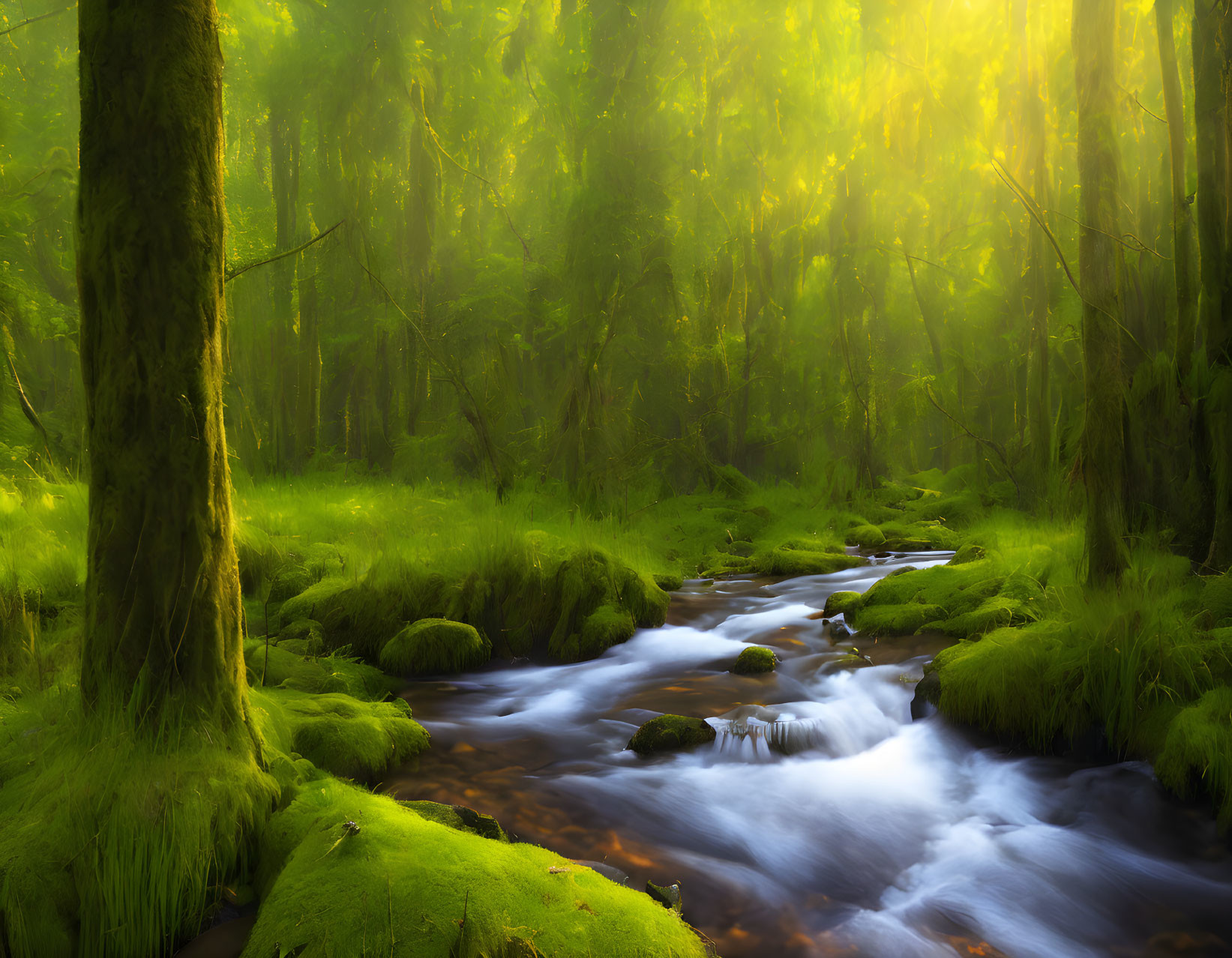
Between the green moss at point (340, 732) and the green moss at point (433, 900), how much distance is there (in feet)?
3.36

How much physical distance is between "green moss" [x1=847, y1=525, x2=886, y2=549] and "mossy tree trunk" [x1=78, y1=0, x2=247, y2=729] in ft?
41.0

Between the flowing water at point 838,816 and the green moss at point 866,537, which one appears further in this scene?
the green moss at point 866,537

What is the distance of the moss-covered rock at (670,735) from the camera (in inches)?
213

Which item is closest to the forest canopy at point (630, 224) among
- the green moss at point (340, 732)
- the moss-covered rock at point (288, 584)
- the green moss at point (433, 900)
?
the moss-covered rock at point (288, 584)

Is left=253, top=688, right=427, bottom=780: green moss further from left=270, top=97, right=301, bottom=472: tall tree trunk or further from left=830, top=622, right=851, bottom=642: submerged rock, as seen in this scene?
left=270, top=97, right=301, bottom=472: tall tree trunk

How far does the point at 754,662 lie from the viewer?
6.99m

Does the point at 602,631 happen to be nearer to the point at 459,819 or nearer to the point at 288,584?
the point at 288,584

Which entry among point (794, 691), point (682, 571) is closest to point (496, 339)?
point (682, 571)

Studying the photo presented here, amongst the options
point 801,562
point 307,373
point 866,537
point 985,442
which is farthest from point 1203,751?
point 307,373

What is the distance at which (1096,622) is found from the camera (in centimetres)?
509

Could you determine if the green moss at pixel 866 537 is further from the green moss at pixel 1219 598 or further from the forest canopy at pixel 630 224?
the green moss at pixel 1219 598

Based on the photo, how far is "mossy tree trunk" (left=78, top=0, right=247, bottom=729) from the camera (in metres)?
3.05

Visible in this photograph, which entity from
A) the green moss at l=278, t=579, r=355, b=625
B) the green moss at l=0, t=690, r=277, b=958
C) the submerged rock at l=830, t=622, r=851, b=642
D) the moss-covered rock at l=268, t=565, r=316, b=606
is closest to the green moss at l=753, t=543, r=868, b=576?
the submerged rock at l=830, t=622, r=851, b=642

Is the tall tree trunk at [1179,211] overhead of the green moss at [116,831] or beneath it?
overhead
